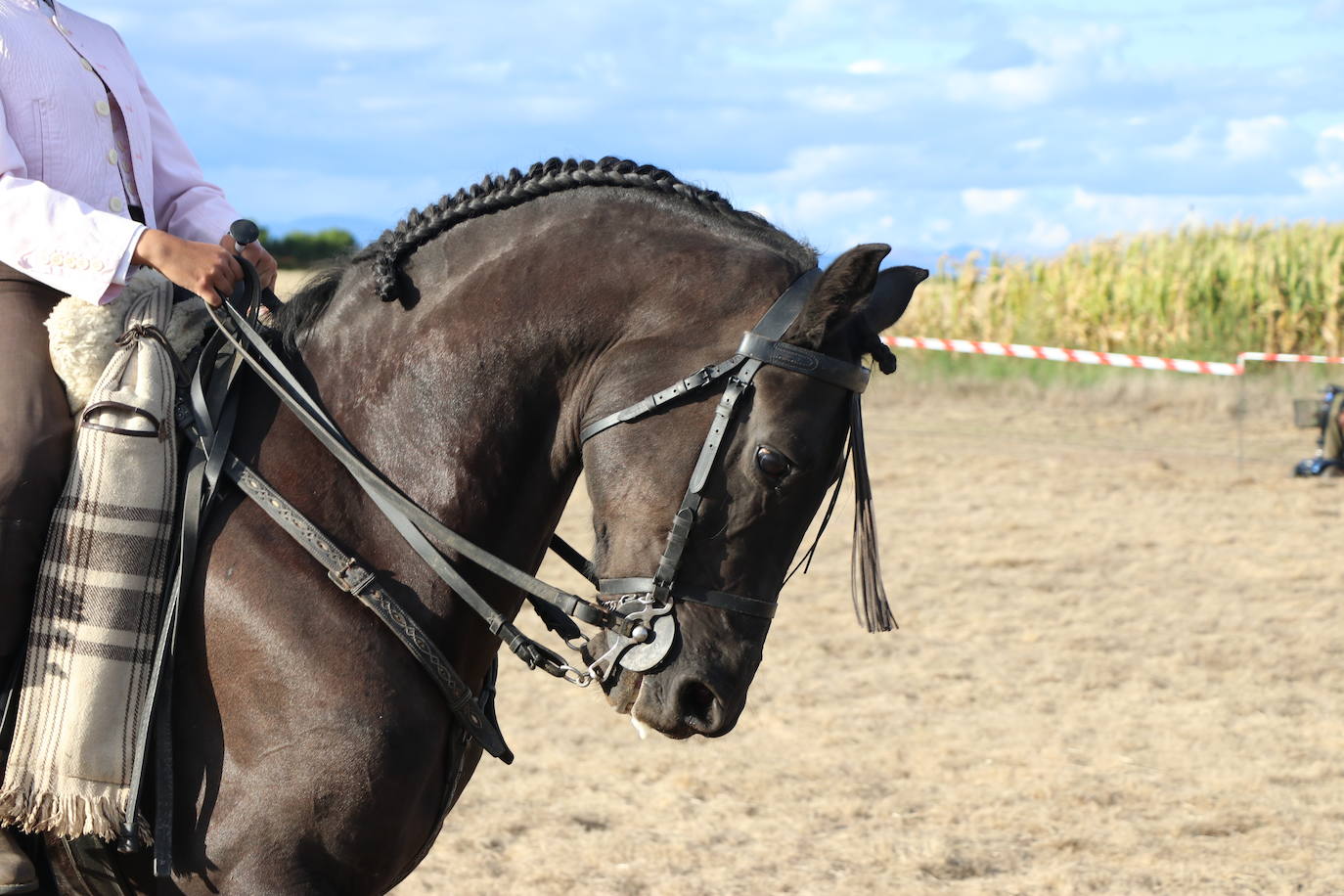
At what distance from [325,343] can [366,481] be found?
29 centimetres

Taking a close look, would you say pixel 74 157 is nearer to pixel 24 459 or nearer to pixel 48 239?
pixel 48 239

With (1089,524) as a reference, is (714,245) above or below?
above

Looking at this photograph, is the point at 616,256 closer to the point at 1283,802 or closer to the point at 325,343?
the point at 325,343

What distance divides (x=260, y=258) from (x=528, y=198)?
2.10ft

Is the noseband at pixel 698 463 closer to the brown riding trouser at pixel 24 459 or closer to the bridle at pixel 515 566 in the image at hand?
the bridle at pixel 515 566

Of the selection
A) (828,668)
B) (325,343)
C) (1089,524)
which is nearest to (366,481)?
(325,343)

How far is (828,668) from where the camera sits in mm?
6590

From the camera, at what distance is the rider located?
7.34 feet

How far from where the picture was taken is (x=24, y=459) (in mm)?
2215

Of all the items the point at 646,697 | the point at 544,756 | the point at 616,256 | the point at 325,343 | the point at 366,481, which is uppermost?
the point at 616,256

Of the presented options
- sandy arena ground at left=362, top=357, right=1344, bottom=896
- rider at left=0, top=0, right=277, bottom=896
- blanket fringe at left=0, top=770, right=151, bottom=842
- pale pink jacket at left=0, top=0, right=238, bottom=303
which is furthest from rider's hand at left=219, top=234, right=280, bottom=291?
sandy arena ground at left=362, top=357, right=1344, bottom=896

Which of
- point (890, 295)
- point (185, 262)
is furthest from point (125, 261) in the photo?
point (890, 295)

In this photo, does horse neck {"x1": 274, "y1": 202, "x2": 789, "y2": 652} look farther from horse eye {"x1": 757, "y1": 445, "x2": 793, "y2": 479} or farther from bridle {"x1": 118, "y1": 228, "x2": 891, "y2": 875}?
horse eye {"x1": 757, "y1": 445, "x2": 793, "y2": 479}

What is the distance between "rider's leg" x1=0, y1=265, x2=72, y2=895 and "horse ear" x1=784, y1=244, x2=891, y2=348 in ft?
3.99
